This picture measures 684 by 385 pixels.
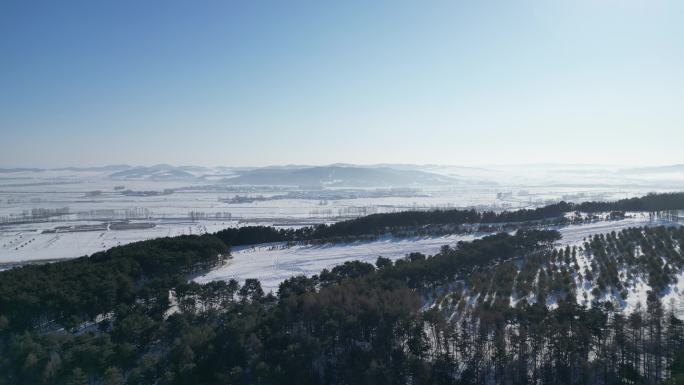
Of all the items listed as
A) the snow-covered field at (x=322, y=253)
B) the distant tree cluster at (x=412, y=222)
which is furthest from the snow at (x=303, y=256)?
the distant tree cluster at (x=412, y=222)

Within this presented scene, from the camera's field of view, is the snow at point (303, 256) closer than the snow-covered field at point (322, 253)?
Yes

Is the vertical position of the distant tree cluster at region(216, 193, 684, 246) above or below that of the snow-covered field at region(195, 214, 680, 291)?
above

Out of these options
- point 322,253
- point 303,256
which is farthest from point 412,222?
point 303,256

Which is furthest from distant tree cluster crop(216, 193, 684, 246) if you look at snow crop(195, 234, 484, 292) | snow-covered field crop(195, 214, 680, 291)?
snow crop(195, 234, 484, 292)

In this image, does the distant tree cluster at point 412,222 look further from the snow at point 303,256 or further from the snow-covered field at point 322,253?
A: the snow at point 303,256

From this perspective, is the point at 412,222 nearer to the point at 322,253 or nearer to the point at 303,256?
the point at 322,253

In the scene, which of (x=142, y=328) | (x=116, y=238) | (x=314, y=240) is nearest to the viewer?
(x=142, y=328)

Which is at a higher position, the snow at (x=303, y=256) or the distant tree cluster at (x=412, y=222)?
the distant tree cluster at (x=412, y=222)

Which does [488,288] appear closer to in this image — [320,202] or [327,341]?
[327,341]

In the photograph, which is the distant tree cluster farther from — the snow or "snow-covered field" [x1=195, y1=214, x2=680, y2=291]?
the snow

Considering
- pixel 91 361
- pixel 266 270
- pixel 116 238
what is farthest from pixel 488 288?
pixel 116 238

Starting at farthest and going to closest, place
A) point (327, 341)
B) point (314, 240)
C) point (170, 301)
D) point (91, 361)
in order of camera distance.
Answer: point (314, 240)
point (170, 301)
point (327, 341)
point (91, 361)
